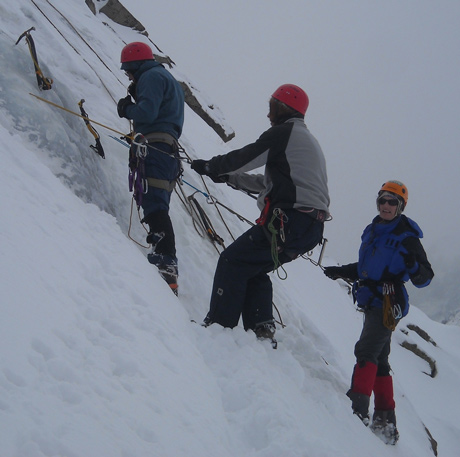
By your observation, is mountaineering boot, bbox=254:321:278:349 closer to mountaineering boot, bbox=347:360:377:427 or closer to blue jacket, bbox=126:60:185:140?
mountaineering boot, bbox=347:360:377:427

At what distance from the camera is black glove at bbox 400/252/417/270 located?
3336 millimetres

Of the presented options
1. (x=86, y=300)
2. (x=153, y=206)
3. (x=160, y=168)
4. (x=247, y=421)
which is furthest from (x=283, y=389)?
(x=160, y=168)

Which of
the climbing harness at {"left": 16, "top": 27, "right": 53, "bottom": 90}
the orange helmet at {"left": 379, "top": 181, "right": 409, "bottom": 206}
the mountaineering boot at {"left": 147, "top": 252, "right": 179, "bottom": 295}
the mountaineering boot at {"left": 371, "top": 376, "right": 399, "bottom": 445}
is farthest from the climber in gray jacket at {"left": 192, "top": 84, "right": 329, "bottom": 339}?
the climbing harness at {"left": 16, "top": 27, "right": 53, "bottom": 90}

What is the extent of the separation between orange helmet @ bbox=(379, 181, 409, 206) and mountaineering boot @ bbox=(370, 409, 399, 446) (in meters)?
1.65

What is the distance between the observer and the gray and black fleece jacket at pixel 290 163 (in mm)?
3068

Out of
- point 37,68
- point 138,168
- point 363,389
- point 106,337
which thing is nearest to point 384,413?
point 363,389

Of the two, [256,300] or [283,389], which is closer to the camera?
[283,389]

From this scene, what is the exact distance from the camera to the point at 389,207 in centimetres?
359

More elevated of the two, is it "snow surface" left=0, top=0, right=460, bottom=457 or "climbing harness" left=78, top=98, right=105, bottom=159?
"climbing harness" left=78, top=98, right=105, bottom=159

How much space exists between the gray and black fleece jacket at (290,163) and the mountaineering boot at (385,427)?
66.5 inches

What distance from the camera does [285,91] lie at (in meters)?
3.18

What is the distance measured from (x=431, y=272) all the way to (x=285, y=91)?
1675 millimetres

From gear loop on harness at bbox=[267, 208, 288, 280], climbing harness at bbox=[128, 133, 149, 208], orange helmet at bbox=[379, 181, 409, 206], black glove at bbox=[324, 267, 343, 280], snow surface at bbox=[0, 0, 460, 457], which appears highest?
orange helmet at bbox=[379, 181, 409, 206]

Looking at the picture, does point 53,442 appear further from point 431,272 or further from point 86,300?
point 431,272
